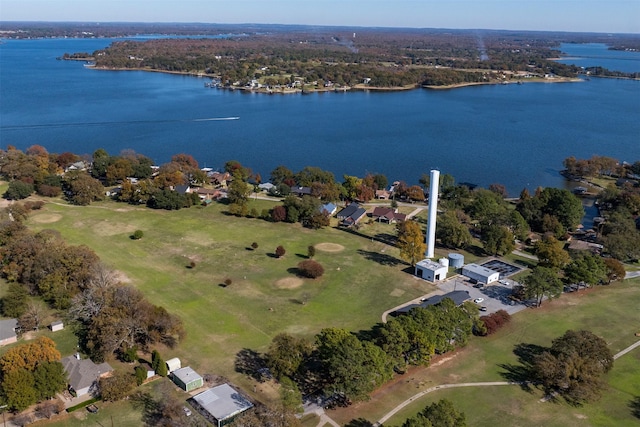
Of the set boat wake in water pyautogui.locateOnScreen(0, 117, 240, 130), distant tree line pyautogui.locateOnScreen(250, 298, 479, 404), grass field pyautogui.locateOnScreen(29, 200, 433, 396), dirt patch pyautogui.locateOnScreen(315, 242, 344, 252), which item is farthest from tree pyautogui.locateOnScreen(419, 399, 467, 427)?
boat wake in water pyautogui.locateOnScreen(0, 117, 240, 130)

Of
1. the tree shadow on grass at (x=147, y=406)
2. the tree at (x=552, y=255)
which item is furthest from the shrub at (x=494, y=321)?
the tree shadow on grass at (x=147, y=406)

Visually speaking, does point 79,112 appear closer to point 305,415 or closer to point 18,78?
point 18,78

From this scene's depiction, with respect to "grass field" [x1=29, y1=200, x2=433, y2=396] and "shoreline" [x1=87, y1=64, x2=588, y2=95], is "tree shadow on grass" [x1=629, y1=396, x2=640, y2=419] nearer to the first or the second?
"grass field" [x1=29, y1=200, x2=433, y2=396]

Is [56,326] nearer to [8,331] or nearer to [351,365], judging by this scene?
[8,331]

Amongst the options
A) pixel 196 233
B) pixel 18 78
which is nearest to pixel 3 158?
pixel 196 233

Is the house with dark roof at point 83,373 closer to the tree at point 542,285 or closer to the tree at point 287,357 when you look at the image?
the tree at point 287,357

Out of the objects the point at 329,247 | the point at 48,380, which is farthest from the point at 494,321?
the point at 48,380
